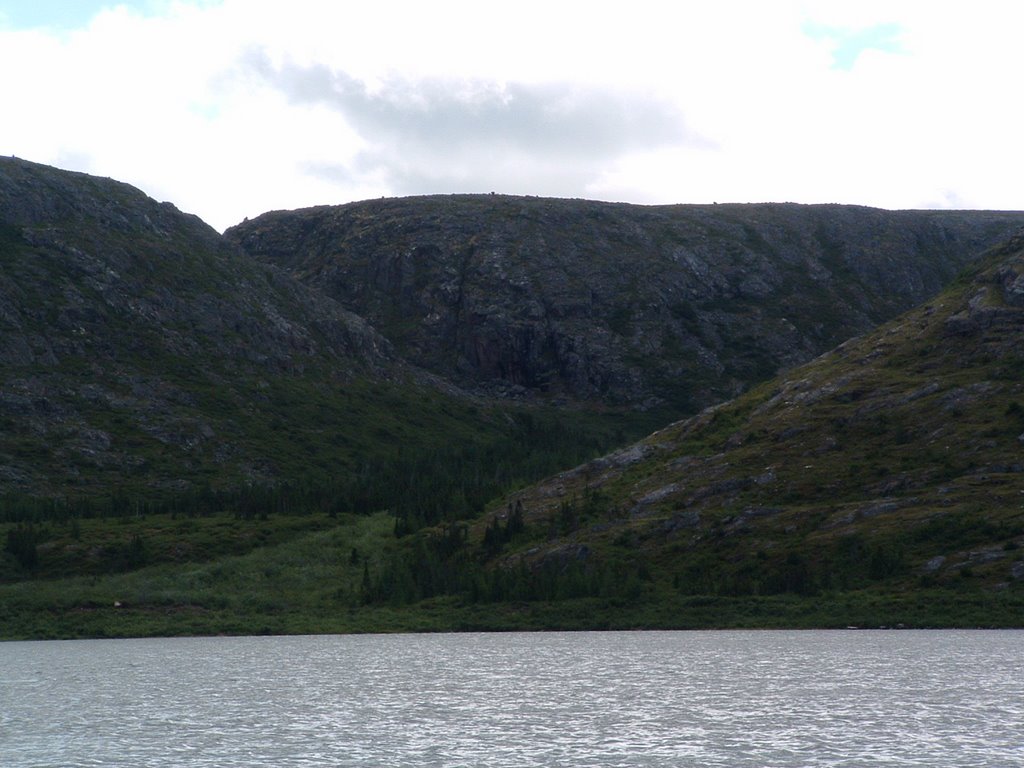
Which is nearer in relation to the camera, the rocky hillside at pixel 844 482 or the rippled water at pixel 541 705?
the rippled water at pixel 541 705

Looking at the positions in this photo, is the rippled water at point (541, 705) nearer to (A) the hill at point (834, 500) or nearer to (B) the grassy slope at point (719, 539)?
(A) the hill at point (834, 500)

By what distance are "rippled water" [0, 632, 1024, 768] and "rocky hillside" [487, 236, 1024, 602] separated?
20.9m

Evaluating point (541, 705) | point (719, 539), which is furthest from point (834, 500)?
point (541, 705)

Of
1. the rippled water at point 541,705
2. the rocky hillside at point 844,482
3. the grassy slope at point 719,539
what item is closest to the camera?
the rippled water at point 541,705

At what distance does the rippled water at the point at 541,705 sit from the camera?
46906mm

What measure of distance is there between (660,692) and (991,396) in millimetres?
103193

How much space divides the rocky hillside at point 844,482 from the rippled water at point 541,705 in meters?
20.9

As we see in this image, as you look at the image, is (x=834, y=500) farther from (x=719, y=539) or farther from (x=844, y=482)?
(x=719, y=539)

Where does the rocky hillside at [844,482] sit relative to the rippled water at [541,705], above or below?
above

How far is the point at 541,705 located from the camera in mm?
62406

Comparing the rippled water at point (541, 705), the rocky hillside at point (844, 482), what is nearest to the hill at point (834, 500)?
the rocky hillside at point (844, 482)

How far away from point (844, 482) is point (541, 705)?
292 ft

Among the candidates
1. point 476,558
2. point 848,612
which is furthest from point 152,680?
point 476,558

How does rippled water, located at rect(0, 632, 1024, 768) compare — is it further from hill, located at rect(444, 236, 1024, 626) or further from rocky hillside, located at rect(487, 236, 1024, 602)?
rocky hillside, located at rect(487, 236, 1024, 602)
